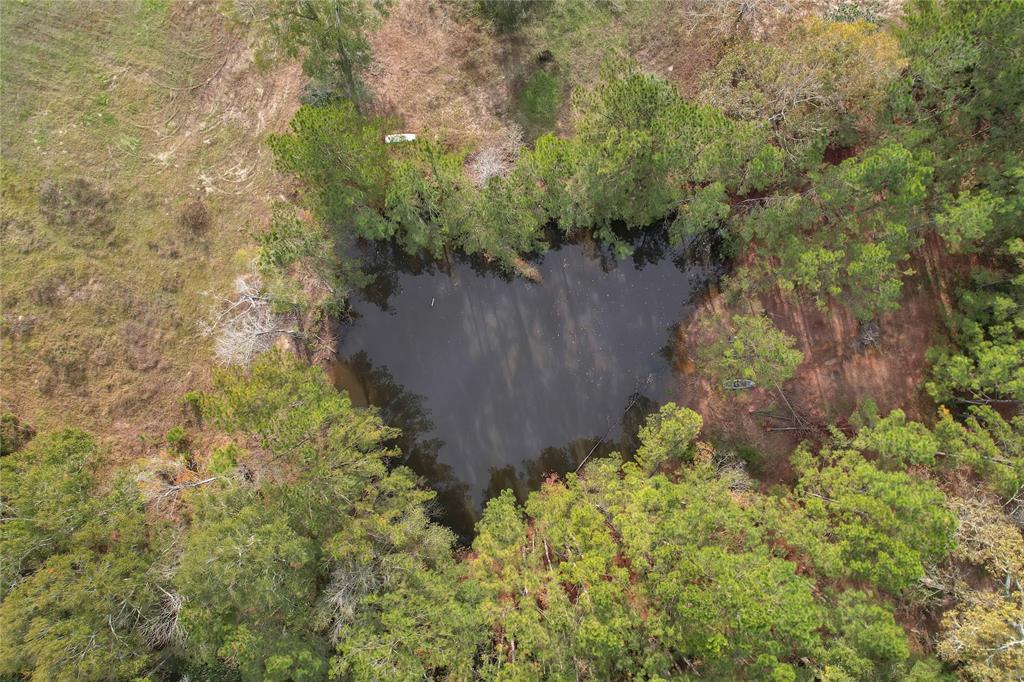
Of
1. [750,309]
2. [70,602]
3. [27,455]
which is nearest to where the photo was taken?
[70,602]

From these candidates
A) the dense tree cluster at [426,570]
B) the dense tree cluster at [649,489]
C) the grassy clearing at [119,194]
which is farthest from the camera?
the grassy clearing at [119,194]

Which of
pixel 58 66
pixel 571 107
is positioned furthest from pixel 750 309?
pixel 58 66

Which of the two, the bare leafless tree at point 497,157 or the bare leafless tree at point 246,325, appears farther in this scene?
the bare leafless tree at point 497,157

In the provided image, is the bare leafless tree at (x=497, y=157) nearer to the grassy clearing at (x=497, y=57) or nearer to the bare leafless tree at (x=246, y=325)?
the grassy clearing at (x=497, y=57)

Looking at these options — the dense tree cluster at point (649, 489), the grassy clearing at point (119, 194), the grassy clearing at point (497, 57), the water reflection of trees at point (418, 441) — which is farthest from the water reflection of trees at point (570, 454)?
the grassy clearing at point (119, 194)

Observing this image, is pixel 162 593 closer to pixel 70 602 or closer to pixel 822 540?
pixel 70 602

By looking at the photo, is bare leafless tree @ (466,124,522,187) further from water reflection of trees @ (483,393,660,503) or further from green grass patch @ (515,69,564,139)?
water reflection of trees @ (483,393,660,503)
